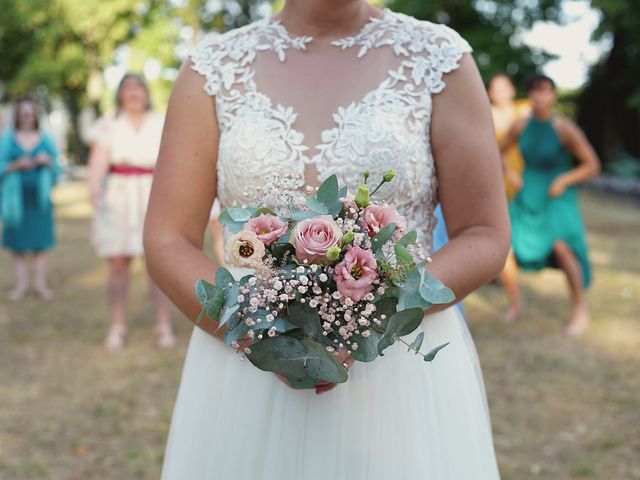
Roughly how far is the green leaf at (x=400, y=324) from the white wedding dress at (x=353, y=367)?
0.43 m

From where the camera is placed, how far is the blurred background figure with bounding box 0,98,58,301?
9570 millimetres

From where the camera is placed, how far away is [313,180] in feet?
7.16

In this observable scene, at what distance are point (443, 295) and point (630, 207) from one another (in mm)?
21156

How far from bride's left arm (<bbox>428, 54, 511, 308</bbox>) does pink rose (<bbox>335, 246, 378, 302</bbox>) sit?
1.60 ft

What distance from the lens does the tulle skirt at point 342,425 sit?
83.0 inches

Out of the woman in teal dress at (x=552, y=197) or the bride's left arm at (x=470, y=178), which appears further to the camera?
the woman in teal dress at (x=552, y=197)

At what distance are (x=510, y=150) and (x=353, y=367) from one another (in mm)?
6619

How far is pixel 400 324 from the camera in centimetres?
173

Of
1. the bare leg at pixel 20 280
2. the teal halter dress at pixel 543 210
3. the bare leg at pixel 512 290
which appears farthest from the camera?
the bare leg at pixel 20 280

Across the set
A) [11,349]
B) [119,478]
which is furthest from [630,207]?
[119,478]

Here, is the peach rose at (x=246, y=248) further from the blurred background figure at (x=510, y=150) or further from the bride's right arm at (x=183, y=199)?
the blurred background figure at (x=510, y=150)

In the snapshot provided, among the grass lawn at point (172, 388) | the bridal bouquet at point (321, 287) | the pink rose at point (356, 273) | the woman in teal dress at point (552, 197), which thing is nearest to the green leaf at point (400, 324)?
the bridal bouquet at point (321, 287)

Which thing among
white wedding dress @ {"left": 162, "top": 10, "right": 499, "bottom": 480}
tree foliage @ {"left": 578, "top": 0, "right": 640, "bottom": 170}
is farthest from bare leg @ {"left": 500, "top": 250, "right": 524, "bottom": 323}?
tree foliage @ {"left": 578, "top": 0, "right": 640, "bottom": 170}

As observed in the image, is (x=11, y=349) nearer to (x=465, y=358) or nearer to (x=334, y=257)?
(x=465, y=358)
